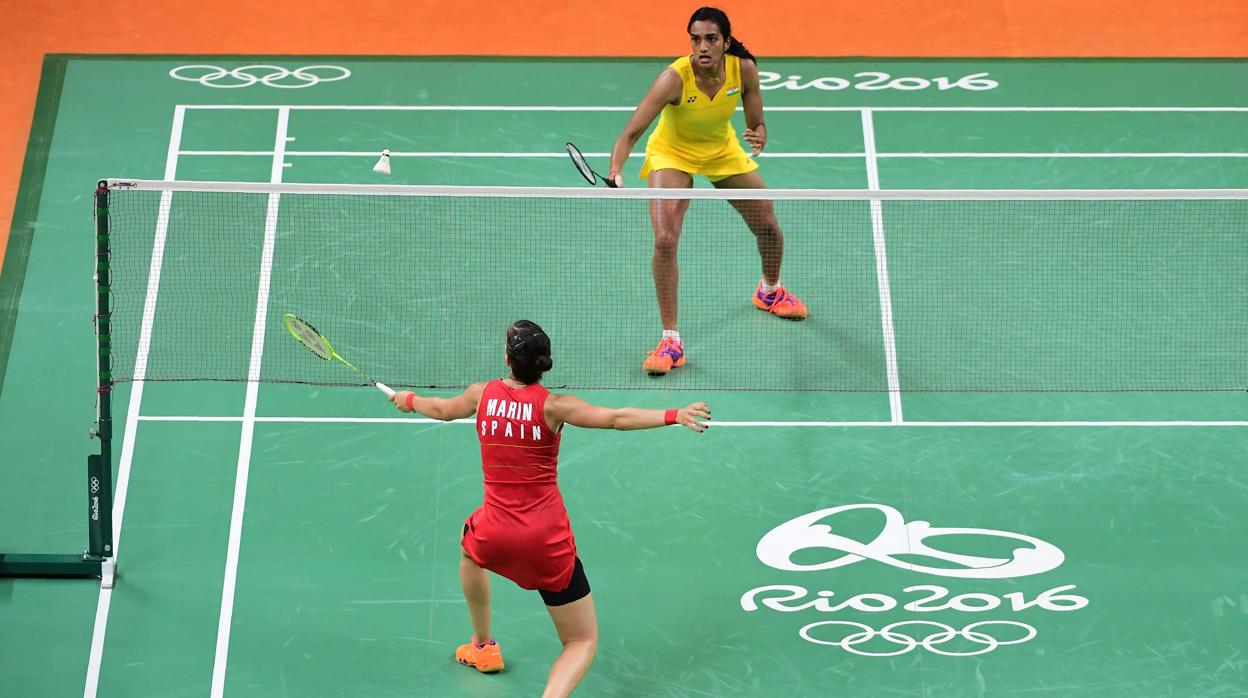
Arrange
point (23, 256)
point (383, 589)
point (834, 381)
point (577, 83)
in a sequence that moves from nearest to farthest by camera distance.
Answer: point (383, 589) → point (834, 381) → point (23, 256) → point (577, 83)

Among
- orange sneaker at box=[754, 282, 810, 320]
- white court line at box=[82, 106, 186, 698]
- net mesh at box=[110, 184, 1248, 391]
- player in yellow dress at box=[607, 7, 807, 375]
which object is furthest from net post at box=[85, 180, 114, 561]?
orange sneaker at box=[754, 282, 810, 320]

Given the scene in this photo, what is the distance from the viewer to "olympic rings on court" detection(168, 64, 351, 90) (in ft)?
48.3

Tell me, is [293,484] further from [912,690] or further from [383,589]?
[912,690]

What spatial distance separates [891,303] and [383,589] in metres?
4.47

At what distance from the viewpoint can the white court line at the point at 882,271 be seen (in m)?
11.9

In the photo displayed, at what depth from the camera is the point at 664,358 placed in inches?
466

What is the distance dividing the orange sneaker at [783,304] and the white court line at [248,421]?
3.55m

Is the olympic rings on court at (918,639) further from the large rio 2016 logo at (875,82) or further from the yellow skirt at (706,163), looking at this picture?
the large rio 2016 logo at (875,82)

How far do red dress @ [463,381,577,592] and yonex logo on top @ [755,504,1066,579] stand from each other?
202 cm

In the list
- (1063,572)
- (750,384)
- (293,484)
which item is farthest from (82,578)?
(1063,572)

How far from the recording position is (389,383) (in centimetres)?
1147

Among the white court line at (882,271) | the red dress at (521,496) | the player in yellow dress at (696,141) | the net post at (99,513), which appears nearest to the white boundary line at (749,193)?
the player in yellow dress at (696,141)

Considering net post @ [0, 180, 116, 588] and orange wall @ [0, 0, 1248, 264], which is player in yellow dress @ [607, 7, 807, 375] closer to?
net post @ [0, 180, 116, 588]

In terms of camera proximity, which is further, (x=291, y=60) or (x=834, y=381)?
(x=291, y=60)
